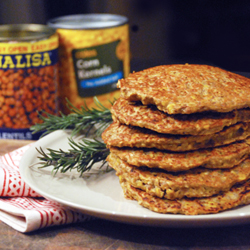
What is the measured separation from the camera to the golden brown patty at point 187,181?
3.47 ft

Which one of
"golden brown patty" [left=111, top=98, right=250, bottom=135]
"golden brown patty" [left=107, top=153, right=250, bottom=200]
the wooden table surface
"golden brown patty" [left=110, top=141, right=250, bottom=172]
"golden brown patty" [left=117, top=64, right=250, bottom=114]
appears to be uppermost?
"golden brown patty" [left=117, top=64, right=250, bottom=114]

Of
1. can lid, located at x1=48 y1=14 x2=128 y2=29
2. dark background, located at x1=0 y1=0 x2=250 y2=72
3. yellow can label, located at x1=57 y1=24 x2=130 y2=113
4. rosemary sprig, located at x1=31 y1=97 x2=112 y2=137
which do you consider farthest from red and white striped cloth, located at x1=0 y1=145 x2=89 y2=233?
dark background, located at x1=0 y1=0 x2=250 y2=72

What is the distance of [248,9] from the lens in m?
2.65

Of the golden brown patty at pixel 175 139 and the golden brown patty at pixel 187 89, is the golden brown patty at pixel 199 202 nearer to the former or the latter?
the golden brown patty at pixel 175 139

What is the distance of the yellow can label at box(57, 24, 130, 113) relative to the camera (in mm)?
2049

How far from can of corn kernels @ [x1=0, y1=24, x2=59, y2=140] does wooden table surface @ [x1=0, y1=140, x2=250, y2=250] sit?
0.89m

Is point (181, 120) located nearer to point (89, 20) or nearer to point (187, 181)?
point (187, 181)

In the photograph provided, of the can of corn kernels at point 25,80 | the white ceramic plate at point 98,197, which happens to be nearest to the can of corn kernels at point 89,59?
the can of corn kernels at point 25,80

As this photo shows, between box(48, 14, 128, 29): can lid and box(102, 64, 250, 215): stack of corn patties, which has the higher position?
box(48, 14, 128, 29): can lid

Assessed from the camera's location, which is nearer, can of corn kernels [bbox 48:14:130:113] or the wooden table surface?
the wooden table surface

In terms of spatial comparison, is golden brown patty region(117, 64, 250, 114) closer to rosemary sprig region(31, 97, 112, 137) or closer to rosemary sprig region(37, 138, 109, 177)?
rosemary sprig region(37, 138, 109, 177)

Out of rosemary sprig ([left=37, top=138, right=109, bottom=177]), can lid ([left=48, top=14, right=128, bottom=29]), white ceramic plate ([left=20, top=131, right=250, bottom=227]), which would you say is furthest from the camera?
can lid ([left=48, top=14, right=128, bottom=29])

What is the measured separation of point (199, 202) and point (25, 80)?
1.17 metres

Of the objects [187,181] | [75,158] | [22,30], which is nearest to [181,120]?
[187,181]
